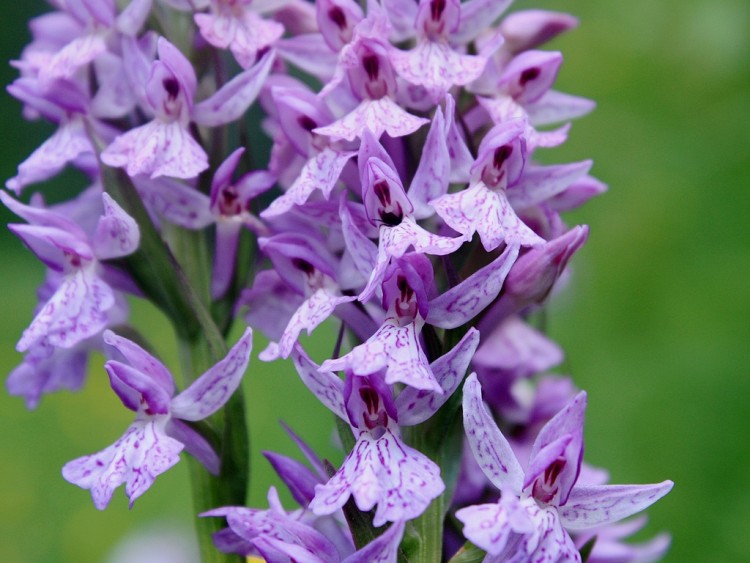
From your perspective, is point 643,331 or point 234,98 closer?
point 234,98

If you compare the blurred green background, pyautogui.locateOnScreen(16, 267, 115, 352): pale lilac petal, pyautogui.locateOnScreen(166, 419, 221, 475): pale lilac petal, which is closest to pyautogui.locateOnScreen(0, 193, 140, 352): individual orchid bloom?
pyautogui.locateOnScreen(16, 267, 115, 352): pale lilac petal

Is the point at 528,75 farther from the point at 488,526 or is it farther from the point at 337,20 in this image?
the point at 488,526

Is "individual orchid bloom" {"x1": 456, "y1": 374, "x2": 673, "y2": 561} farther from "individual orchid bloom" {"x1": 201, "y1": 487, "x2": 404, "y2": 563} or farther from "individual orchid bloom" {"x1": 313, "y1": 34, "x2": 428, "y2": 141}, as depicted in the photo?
"individual orchid bloom" {"x1": 313, "y1": 34, "x2": 428, "y2": 141}

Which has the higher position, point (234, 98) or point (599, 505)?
point (234, 98)

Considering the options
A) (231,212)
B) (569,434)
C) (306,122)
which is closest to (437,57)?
(306,122)

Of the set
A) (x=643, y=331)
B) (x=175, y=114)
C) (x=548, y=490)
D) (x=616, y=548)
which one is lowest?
(x=643, y=331)

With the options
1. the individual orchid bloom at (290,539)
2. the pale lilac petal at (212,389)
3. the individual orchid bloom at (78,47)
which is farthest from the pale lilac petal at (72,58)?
the individual orchid bloom at (290,539)
